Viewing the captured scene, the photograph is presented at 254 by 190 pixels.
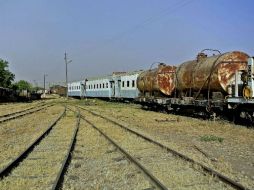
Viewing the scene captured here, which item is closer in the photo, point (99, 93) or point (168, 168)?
point (168, 168)

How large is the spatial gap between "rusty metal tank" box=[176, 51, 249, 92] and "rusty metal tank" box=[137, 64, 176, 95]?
5111 millimetres

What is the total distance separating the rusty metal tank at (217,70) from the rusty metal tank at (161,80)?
5.11 metres

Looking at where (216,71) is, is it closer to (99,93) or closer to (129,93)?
(129,93)

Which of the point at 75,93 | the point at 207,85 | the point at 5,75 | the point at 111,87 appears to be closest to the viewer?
the point at 207,85

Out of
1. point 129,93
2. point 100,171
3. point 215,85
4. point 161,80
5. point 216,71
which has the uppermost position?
point 216,71

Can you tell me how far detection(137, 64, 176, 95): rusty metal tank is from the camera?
1066 inches

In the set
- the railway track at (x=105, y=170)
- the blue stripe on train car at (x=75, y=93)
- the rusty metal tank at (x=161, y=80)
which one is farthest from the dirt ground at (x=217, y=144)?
the blue stripe on train car at (x=75, y=93)

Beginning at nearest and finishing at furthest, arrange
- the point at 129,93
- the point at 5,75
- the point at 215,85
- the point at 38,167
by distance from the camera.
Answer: the point at 38,167, the point at 215,85, the point at 129,93, the point at 5,75

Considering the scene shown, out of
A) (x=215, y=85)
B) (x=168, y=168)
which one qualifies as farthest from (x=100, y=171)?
(x=215, y=85)

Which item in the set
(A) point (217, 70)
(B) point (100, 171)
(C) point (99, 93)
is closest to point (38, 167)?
(B) point (100, 171)

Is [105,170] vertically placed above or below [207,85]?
below

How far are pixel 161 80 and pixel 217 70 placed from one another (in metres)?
9.21

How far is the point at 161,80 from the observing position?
1088 inches

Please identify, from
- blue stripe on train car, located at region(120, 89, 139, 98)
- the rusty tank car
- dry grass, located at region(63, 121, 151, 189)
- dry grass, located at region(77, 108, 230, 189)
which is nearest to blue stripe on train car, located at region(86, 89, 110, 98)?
blue stripe on train car, located at region(120, 89, 139, 98)
